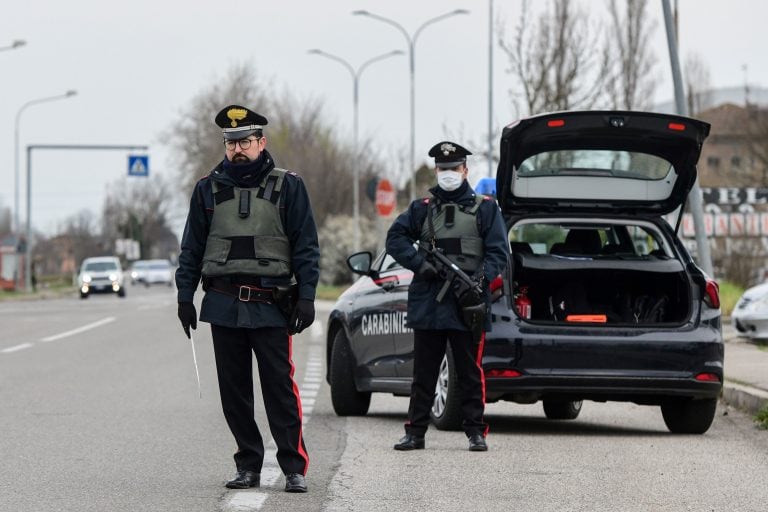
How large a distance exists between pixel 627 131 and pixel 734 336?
13.0 meters

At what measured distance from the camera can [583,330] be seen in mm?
11188

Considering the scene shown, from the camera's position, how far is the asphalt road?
8.16 m

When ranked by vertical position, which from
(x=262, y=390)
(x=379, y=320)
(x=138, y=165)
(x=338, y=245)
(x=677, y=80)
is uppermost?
(x=138, y=165)

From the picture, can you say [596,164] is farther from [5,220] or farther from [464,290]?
[5,220]

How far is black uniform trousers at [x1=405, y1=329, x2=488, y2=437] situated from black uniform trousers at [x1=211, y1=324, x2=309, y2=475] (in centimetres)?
199

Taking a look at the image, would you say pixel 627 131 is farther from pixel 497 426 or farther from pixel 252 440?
pixel 252 440

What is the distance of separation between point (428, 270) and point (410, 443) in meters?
1.03

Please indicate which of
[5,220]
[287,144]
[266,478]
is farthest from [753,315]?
[5,220]

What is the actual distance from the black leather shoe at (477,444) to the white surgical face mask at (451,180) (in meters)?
1.47

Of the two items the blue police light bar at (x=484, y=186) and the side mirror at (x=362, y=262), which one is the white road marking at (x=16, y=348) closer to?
the blue police light bar at (x=484, y=186)

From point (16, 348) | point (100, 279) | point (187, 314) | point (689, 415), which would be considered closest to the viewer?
point (187, 314)

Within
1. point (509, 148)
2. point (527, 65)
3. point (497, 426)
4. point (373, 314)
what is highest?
point (527, 65)

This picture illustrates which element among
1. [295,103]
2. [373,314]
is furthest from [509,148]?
[295,103]

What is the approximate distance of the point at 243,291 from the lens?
835 centimetres
